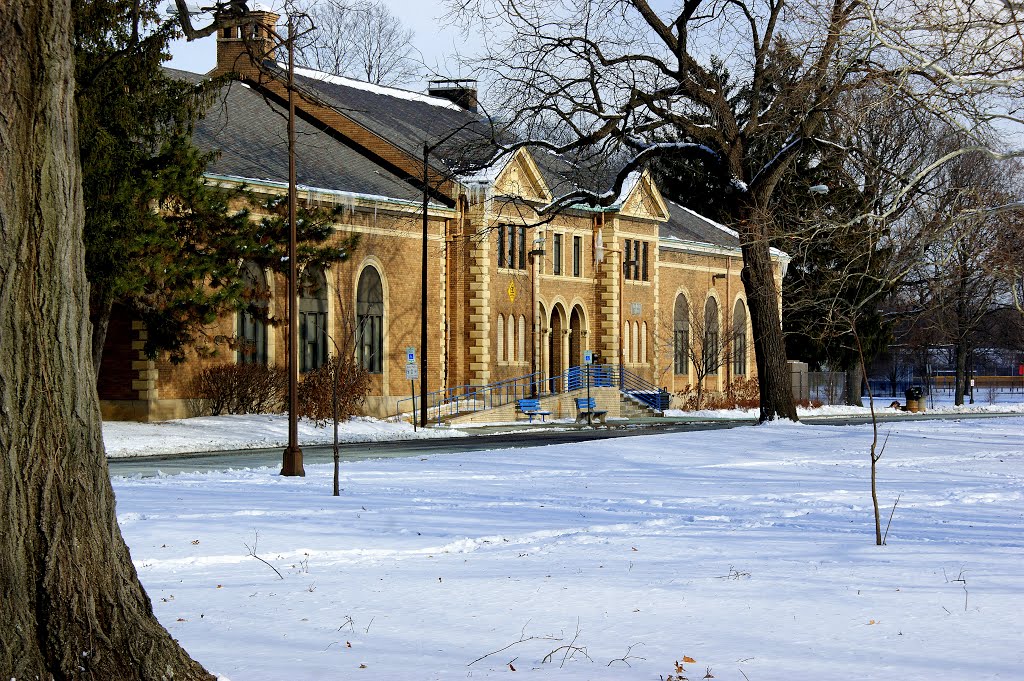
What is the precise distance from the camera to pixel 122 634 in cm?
662

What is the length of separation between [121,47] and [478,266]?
20.0 meters

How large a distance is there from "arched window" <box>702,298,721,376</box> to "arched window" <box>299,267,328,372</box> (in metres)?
22.1

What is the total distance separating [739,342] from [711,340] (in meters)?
3.35

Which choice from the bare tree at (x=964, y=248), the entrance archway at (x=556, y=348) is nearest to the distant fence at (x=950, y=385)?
the bare tree at (x=964, y=248)

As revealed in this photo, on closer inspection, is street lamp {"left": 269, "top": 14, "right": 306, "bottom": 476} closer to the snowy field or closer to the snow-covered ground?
the snowy field

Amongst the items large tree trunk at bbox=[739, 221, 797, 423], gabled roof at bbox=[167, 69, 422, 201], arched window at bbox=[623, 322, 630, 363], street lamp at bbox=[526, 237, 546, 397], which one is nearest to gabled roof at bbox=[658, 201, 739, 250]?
arched window at bbox=[623, 322, 630, 363]

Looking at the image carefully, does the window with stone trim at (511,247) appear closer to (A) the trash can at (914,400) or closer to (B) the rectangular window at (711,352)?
(B) the rectangular window at (711,352)

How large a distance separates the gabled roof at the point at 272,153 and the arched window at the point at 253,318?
332cm

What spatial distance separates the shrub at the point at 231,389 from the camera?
37656mm

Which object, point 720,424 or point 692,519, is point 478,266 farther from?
point 692,519

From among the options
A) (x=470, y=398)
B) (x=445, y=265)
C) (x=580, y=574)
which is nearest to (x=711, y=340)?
(x=470, y=398)

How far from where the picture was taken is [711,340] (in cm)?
6250

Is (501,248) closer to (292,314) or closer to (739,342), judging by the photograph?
(739,342)

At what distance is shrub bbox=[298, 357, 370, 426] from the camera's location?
122 ft
